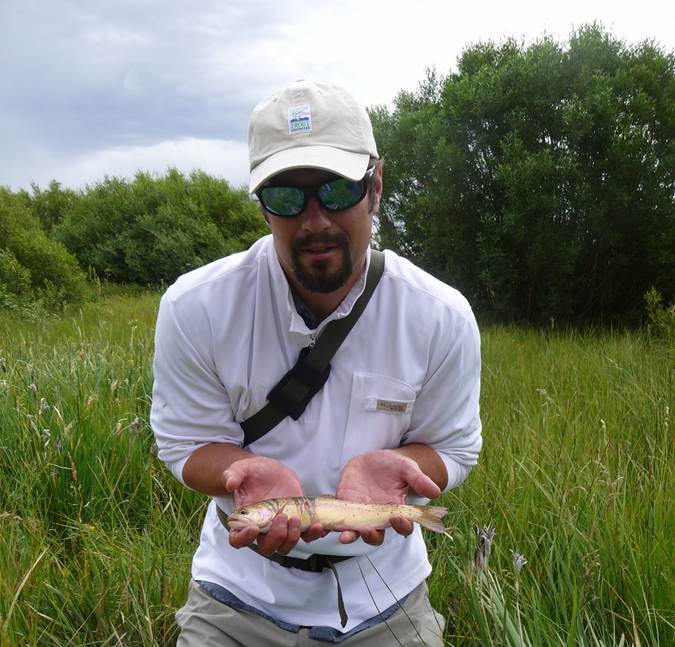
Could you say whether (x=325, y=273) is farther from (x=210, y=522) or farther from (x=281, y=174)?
(x=210, y=522)

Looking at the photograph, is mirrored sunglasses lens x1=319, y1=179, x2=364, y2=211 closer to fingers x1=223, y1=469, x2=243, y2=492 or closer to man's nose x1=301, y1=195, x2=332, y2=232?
man's nose x1=301, y1=195, x2=332, y2=232

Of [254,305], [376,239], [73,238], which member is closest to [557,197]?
[376,239]

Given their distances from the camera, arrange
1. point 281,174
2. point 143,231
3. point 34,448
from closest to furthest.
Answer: point 281,174, point 34,448, point 143,231

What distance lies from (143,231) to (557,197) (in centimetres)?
1070

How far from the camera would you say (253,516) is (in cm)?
200

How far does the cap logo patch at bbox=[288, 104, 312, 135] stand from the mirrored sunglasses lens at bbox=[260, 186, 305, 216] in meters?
0.20

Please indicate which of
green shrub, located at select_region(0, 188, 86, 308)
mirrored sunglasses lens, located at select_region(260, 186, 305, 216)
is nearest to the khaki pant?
mirrored sunglasses lens, located at select_region(260, 186, 305, 216)

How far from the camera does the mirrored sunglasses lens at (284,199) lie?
7.52 ft

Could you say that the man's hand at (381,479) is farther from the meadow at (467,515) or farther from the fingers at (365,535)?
the meadow at (467,515)

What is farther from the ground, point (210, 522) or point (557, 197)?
point (557, 197)

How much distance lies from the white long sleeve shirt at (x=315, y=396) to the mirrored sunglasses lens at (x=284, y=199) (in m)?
0.19

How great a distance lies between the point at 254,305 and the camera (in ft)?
7.77

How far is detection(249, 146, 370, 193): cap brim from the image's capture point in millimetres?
2225

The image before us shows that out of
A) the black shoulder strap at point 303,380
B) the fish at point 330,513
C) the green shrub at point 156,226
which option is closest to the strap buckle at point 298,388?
the black shoulder strap at point 303,380
